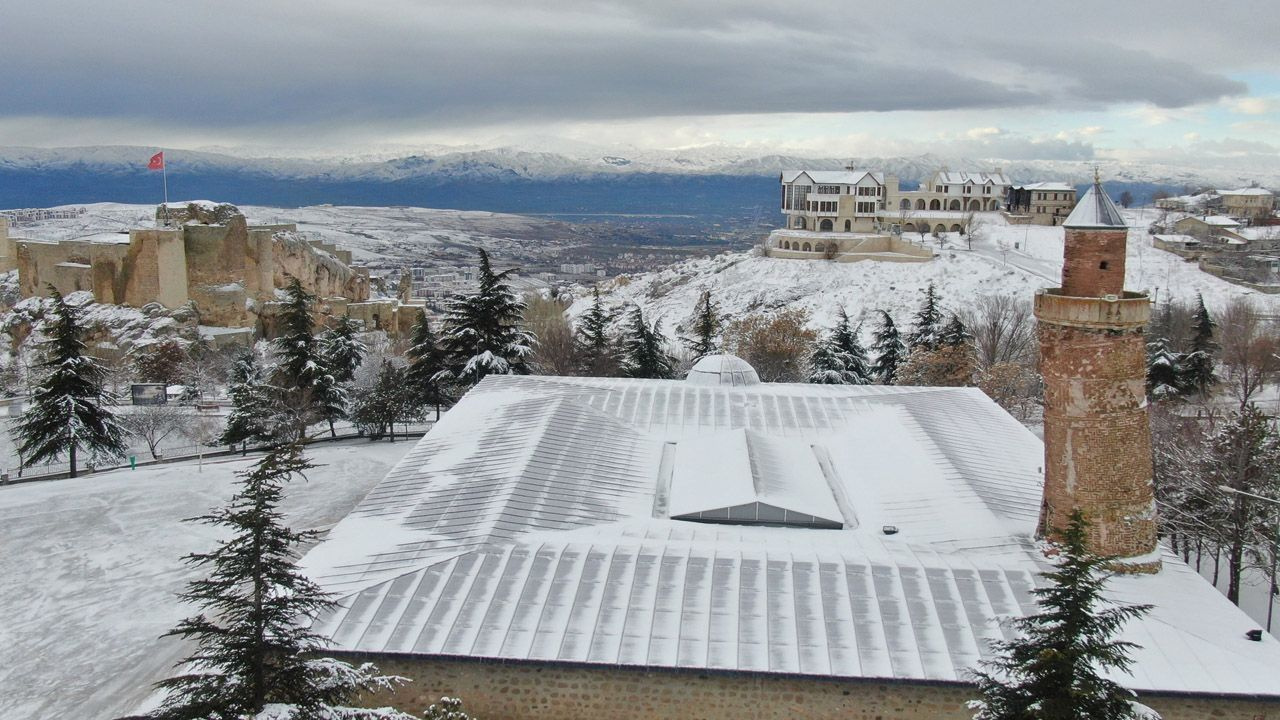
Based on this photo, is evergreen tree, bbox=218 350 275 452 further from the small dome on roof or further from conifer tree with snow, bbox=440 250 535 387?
the small dome on roof

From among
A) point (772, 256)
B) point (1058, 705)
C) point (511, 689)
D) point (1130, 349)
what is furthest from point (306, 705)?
point (772, 256)

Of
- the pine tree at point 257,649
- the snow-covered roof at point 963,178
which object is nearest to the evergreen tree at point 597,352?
the pine tree at point 257,649

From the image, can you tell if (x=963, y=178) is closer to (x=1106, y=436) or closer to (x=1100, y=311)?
(x=1100, y=311)

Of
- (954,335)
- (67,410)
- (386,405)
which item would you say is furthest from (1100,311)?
(954,335)

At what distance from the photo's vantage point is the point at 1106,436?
12.7 m

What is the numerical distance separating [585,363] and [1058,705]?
112 feet

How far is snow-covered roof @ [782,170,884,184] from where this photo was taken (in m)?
83.6

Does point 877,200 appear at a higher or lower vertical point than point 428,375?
higher

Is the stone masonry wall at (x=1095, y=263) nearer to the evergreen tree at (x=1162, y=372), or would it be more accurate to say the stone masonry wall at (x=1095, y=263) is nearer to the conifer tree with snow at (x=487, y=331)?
the conifer tree with snow at (x=487, y=331)

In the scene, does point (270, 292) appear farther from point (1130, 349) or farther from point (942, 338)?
point (1130, 349)

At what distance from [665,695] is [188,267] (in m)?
46.9

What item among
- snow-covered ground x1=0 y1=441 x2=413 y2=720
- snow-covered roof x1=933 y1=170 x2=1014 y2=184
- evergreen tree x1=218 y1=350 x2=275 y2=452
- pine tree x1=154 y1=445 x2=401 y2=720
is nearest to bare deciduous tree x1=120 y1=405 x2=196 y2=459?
evergreen tree x1=218 y1=350 x2=275 y2=452

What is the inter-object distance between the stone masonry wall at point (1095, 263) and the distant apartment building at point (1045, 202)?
75585mm

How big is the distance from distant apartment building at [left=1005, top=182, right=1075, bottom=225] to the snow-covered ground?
71610 millimetres
